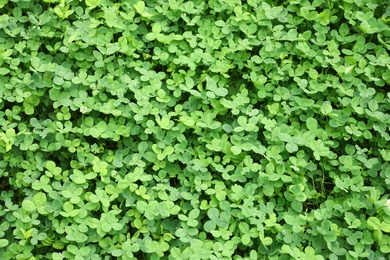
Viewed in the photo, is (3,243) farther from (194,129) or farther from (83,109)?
(194,129)

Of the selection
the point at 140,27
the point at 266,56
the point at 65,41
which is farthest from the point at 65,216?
the point at 266,56

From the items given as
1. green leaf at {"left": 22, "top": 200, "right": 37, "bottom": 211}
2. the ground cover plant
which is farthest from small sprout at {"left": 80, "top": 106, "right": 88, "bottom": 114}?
green leaf at {"left": 22, "top": 200, "right": 37, "bottom": 211}

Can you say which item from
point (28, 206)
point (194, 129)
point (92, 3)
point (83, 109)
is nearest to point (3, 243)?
point (28, 206)

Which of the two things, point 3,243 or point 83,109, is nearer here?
point 3,243

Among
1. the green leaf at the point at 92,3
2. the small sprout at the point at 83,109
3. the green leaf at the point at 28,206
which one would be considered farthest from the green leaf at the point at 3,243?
the green leaf at the point at 92,3

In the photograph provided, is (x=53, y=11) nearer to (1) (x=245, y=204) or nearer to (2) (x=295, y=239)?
(1) (x=245, y=204)

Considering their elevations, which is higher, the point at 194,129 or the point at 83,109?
the point at 83,109

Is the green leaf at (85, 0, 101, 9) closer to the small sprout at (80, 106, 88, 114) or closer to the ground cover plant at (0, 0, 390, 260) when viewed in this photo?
the ground cover plant at (0, 0, 390, 260)

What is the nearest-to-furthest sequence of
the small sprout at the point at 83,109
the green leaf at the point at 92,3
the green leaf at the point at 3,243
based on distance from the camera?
the green leaf at the point at 3,243, the small sprout at the point at 83,109, the green leaf at the point at 92,3

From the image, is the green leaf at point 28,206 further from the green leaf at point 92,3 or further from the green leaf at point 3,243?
the green leaf at point 92,3
